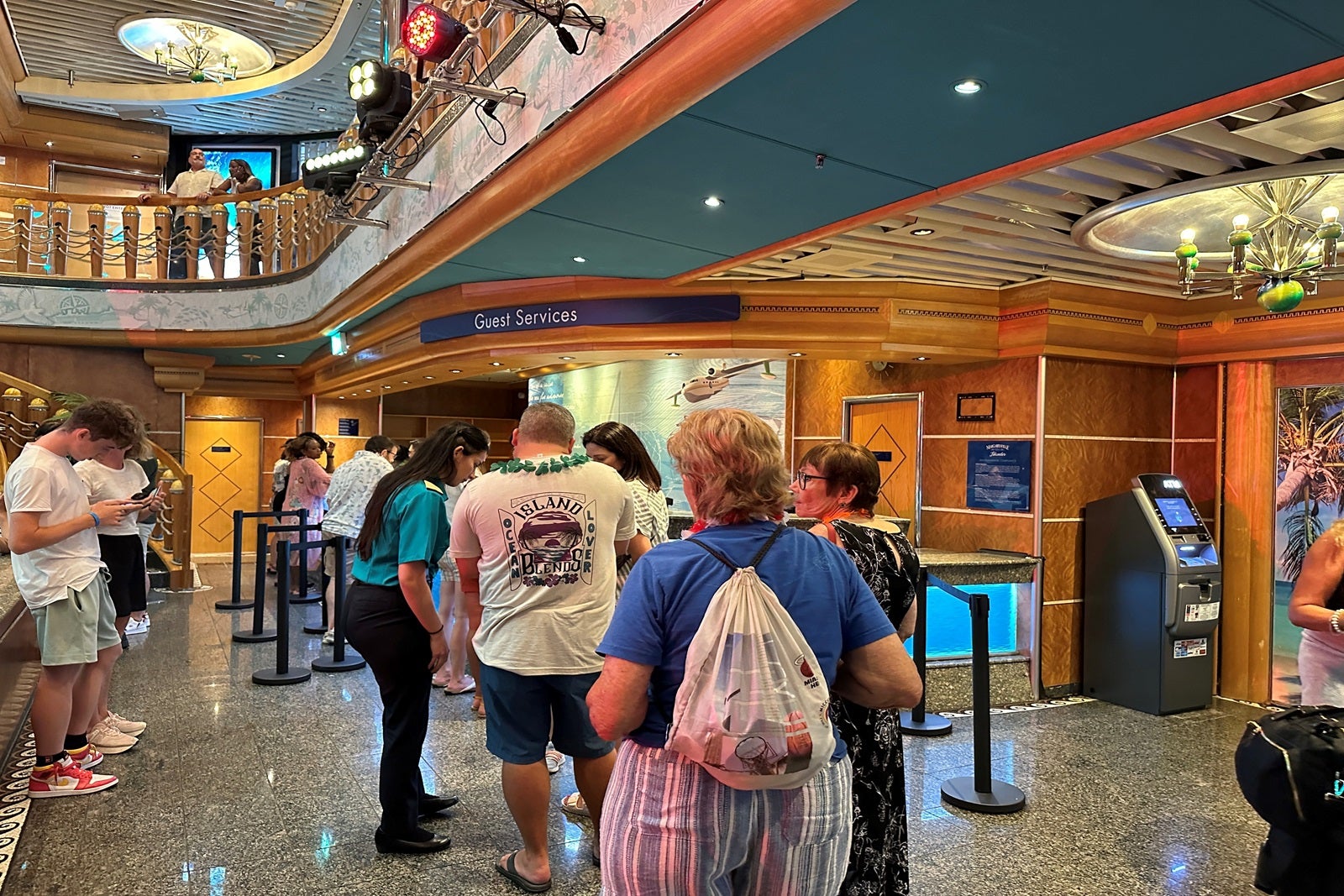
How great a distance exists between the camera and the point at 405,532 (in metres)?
2.92

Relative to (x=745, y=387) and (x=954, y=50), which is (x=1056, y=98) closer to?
(x=954, y=50)

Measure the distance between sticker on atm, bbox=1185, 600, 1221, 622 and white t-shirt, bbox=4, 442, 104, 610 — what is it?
5.92 meters

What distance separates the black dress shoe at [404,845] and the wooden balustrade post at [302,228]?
731 centimetres

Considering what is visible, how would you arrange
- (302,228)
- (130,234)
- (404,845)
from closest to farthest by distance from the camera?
1. (404,845)
2. (302,228)
3. (130,234)

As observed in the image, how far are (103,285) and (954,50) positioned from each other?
10.2 meters

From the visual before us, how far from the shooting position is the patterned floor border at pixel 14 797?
3.11 m

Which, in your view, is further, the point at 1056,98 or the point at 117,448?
the point at 117,448

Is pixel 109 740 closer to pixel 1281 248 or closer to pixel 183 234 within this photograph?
pixel 1281 248

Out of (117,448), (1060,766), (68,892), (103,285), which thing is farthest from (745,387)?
(103,285)

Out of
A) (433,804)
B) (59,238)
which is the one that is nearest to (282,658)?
(433,804)

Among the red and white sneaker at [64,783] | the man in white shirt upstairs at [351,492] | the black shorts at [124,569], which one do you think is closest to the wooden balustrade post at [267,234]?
the man in white shirt upstairs at [351,492]

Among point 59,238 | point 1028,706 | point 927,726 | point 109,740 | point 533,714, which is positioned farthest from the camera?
point 59,238

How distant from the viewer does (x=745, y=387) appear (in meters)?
7.51

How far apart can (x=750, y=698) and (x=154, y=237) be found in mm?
10747
